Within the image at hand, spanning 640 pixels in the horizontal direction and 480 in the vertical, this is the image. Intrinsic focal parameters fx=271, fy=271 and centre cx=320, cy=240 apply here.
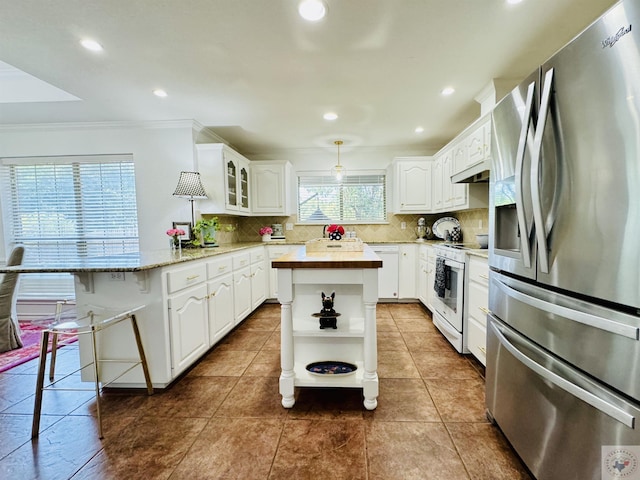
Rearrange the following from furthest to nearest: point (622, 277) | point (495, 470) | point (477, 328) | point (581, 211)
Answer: point (477, 328) → point (495, 470) → point (581, 211) → point (622, 277)

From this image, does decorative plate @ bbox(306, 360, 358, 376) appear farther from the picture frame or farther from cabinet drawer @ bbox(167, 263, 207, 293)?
the picture frame

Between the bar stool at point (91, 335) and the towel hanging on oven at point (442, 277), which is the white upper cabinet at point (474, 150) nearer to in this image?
the towel hanging on oven at point (442, 277)

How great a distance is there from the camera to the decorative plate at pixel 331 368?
69.1 inches

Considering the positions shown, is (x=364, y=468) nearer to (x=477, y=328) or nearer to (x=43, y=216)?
(x=477, y=328)

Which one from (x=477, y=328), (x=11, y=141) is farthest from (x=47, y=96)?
(x=477, y=328)

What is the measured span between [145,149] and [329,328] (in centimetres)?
312

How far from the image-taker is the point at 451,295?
2607 millimetres

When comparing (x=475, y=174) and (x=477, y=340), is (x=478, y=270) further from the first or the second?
(x=475, y=174)

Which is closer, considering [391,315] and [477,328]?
[477,328]

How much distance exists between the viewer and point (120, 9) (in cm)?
151

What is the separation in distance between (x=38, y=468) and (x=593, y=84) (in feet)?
9.06

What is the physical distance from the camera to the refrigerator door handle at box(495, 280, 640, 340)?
76 cm

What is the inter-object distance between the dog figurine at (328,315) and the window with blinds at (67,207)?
288cm

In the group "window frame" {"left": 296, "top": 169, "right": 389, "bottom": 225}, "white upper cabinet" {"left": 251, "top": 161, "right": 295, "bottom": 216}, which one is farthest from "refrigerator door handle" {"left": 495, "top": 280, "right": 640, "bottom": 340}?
"white upper cabinet" {"left": 251, "top": 161, "right": 295, "bottom": 216}
